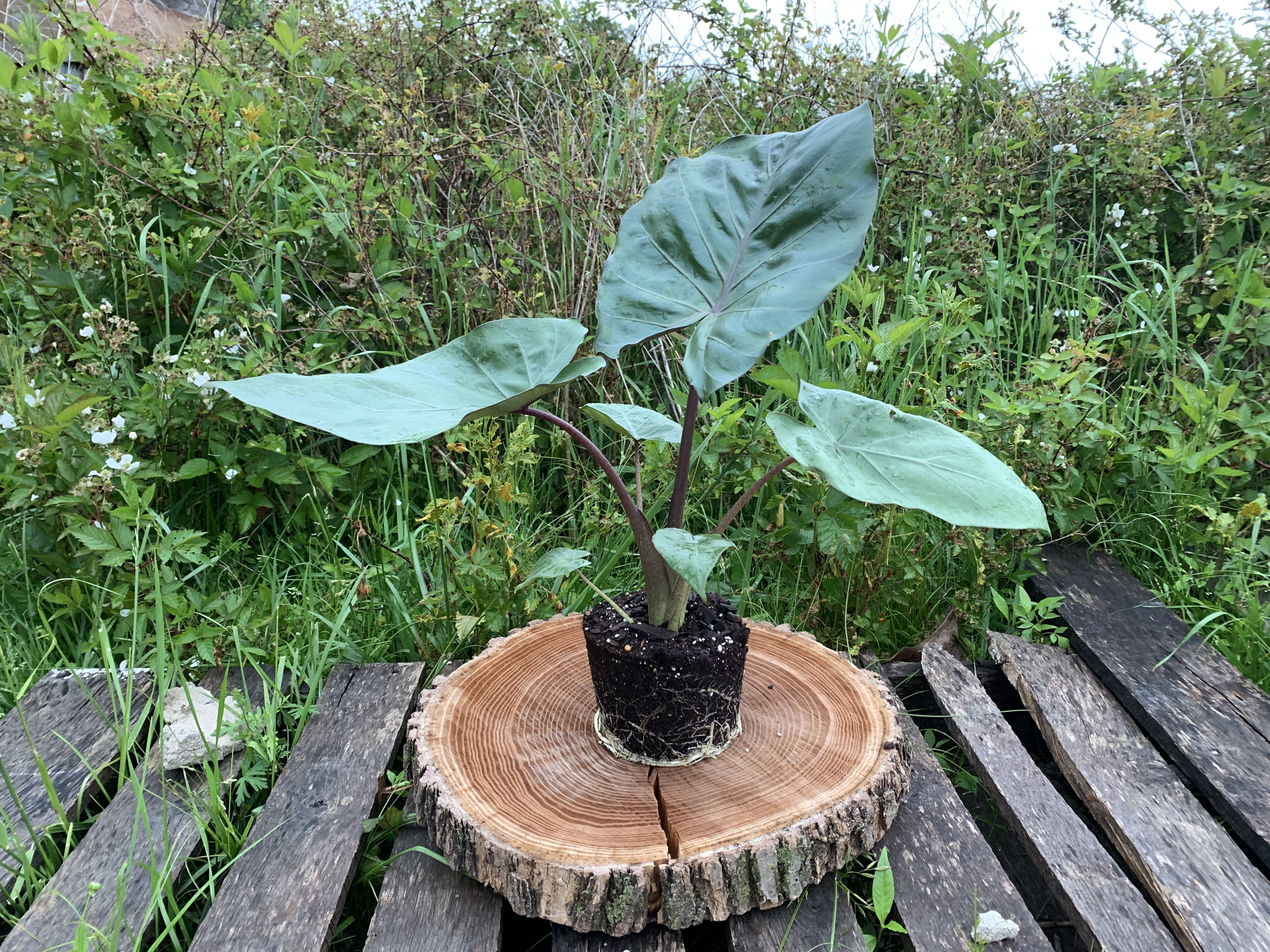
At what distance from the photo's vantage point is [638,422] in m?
1.12

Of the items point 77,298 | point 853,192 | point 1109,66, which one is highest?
point 1109,66

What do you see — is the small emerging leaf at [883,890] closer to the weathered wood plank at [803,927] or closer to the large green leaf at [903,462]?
the weathered wood plank at [803,927]

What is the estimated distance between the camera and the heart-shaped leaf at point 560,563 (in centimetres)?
99

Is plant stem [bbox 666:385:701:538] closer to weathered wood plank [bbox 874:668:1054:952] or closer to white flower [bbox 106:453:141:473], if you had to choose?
weathered wood plank [bbox 874:668:1054:952]

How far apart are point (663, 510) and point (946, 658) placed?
0.65m

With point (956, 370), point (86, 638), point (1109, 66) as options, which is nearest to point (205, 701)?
point (86, 638)

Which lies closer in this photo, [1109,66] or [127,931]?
[127,931]

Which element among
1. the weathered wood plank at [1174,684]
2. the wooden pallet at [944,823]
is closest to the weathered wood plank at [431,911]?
the wooden pallet at [944,823]

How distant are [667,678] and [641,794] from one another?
0.17 meters

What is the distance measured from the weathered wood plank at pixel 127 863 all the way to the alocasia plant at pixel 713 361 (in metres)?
0.56

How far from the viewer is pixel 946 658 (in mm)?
1455

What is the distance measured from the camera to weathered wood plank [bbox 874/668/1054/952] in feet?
3.04

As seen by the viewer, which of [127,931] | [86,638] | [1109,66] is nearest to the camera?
[127,931]

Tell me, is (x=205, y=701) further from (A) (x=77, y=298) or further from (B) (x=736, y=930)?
(A) (x=77, y=298)
